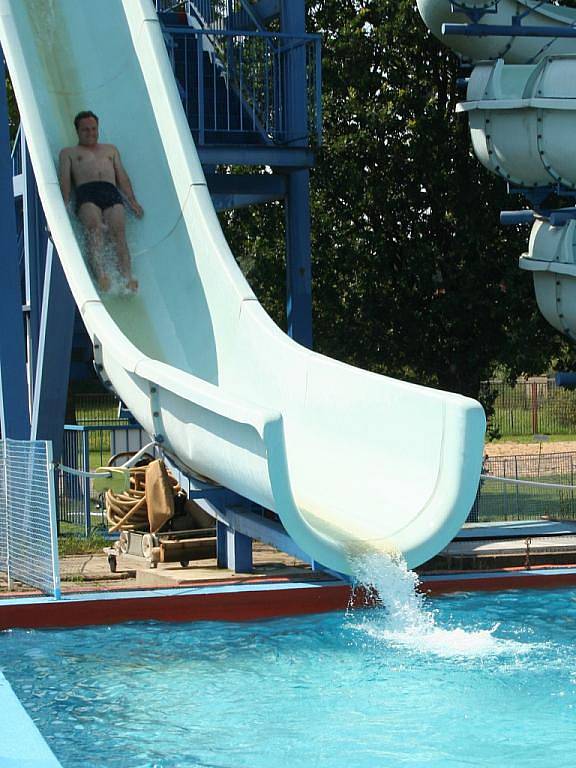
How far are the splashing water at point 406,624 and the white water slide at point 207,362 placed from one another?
177 mm

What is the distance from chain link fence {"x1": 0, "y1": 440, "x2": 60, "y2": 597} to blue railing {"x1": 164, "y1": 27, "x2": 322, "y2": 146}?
3.84m

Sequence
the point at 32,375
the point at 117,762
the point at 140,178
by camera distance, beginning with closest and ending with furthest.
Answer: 1. the point at 117,762
2. the point at 140,178
3. the point at 32,375

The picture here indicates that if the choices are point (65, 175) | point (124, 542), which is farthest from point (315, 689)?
point (65, 175)

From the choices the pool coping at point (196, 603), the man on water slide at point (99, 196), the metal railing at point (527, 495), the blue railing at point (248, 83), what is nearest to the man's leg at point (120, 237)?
the man on water slide at point (99, 196)

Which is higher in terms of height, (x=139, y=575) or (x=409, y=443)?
(x=409, y=443)

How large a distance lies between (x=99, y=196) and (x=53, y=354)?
57.0 inches

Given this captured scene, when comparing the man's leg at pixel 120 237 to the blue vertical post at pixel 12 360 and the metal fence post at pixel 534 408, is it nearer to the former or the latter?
the blue vertical post at pixel 12 360

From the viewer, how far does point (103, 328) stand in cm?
1095

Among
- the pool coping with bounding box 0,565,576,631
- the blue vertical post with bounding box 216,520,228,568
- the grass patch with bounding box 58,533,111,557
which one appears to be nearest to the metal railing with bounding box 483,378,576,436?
the grass patch with bounding box 58,533,111,557

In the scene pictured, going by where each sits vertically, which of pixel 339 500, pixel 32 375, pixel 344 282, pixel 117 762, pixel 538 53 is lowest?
pixel 117 762

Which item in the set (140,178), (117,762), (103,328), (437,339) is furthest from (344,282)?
(117,762)

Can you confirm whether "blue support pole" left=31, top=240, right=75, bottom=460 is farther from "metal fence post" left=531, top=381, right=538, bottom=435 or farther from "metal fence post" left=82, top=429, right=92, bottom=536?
"metal fence post" left=531, top=381, right=538, bottom=435

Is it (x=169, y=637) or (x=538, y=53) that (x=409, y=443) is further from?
(x=538, y=53)

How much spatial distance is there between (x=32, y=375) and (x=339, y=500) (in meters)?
5.79
